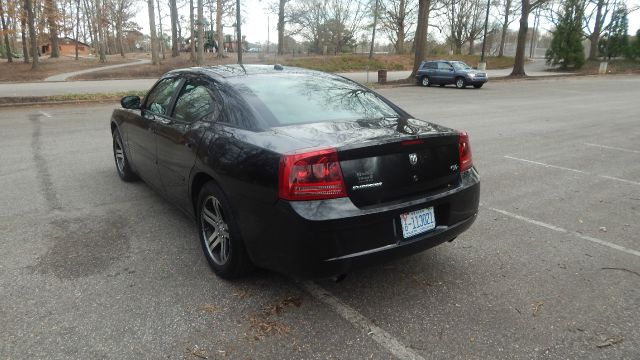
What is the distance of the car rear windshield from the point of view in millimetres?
3383

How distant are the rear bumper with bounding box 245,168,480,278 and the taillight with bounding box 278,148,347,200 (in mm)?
52

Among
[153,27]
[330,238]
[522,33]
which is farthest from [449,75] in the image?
[330,238]

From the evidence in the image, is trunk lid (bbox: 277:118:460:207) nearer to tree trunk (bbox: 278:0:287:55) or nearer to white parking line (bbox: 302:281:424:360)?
white parking line (bbox: 302:281:424:360)

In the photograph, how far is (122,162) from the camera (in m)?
5.78

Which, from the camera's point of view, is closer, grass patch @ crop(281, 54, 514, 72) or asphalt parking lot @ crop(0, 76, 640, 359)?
asphalt parking lot @ crop(0, 76, 640, 359)

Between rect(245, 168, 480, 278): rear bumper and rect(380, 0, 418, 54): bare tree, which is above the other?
rect(380, 0, 418, 54): bare tree

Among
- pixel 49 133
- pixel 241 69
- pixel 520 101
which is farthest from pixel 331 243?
pixel 520 101

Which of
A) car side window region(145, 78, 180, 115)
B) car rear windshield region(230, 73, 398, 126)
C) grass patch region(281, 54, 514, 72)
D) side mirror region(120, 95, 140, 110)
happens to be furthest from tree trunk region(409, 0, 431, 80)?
car rear windshield region(230, 73, 398, 126)

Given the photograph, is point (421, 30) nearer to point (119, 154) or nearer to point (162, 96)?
point (119, 154)

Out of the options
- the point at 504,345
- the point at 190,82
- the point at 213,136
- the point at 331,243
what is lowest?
the point at 504,345

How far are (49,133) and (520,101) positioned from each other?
1550 centimetres

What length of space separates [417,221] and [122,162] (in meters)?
4.24

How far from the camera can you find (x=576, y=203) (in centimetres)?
516

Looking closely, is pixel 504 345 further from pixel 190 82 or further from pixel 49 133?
pixel 49 133
